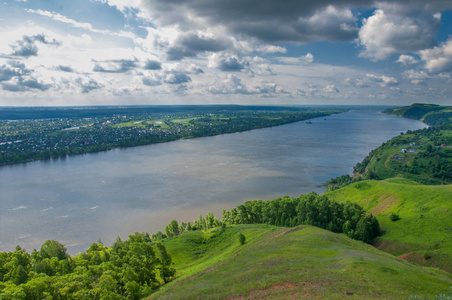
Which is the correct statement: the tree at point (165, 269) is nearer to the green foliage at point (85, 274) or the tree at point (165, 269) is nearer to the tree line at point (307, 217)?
the green foliage at point (85, 274)

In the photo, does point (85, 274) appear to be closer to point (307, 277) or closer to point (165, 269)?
point (165, 269)

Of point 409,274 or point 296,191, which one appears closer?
point 409,274

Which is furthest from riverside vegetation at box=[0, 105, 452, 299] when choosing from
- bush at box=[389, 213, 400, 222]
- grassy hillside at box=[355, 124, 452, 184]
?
grassy hillside at box=[355, 124, 452, 184]

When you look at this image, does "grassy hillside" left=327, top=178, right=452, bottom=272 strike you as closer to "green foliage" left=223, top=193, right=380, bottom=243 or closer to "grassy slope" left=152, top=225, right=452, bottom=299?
"green foliage" left=223, top=193, right=380, bottom=243

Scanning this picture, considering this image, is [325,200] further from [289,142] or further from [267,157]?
[289,142]

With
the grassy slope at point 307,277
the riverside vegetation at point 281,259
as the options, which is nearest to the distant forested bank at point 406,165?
the riverside vegetation at point 281,259

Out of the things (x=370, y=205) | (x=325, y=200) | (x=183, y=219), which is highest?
(x=325, y=200)

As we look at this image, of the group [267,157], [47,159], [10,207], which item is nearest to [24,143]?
[47,159]
